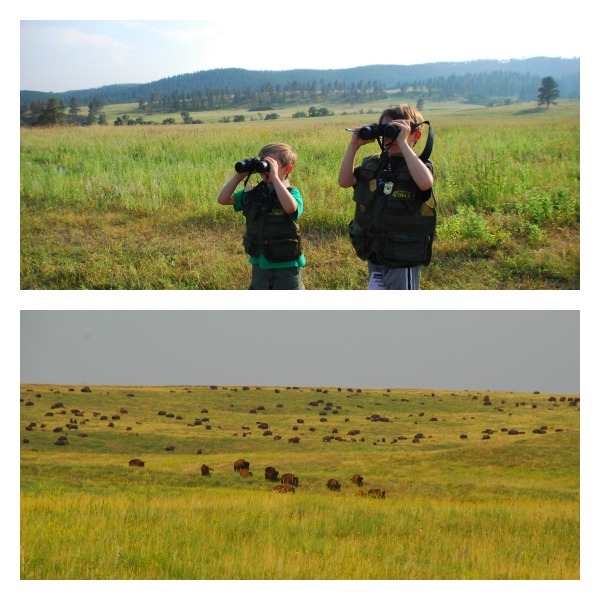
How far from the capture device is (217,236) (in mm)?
9695

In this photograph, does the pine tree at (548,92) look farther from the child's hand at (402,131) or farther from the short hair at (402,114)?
the child's hand at (402,131)

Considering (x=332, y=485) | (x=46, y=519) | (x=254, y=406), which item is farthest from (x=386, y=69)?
(x=46, y=519)

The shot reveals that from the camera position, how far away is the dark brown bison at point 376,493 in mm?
7910

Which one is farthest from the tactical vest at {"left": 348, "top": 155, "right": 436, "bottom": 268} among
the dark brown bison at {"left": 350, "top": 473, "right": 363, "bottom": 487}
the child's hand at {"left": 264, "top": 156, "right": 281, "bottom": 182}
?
the dark brown bison at {"left": 350, "top": 473, "right": 363, "bottom": 487}

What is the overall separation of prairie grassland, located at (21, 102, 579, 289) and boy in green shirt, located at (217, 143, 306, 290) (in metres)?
2.04

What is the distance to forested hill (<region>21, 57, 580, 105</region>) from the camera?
9.99 m

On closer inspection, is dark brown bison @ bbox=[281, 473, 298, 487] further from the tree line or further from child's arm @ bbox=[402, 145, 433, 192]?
the tree line

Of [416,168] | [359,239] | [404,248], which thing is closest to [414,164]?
[416,168]

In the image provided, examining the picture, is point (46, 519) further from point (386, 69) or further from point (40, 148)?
point (386, 69)

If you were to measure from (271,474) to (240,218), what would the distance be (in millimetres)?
3489

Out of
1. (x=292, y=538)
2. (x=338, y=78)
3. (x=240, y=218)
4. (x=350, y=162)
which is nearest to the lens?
(x=350, y=162)

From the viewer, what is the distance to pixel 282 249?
Answer: 6.79 m

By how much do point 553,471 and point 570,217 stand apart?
133 inches

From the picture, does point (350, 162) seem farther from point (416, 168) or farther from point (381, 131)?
point (416, 168)
